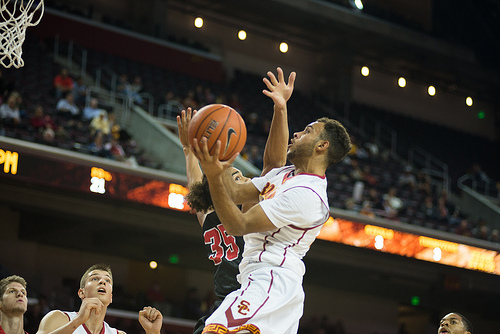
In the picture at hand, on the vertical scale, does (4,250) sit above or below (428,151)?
below

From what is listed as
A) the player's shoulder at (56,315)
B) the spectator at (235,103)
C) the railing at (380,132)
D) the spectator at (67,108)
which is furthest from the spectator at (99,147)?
the railing at (380,132)

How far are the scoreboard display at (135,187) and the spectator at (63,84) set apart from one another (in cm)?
366

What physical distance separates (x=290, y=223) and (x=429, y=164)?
1741 centimetres

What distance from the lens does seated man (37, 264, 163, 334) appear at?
4.20 meters

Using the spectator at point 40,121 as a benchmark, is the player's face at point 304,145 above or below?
below

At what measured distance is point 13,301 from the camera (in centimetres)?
476

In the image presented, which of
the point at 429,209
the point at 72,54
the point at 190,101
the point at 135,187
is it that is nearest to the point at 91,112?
the point at 135,187

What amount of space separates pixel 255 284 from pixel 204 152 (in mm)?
750

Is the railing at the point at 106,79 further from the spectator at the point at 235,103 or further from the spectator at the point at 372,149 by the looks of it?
the spectator at the point at 372,149

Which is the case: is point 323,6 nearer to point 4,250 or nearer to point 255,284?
point 4,250

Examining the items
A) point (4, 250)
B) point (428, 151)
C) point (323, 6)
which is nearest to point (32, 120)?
point (4, 250)

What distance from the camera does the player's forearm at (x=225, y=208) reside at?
11.3 feet

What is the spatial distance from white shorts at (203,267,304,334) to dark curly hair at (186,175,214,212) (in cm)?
70

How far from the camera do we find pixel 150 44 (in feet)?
62.3
